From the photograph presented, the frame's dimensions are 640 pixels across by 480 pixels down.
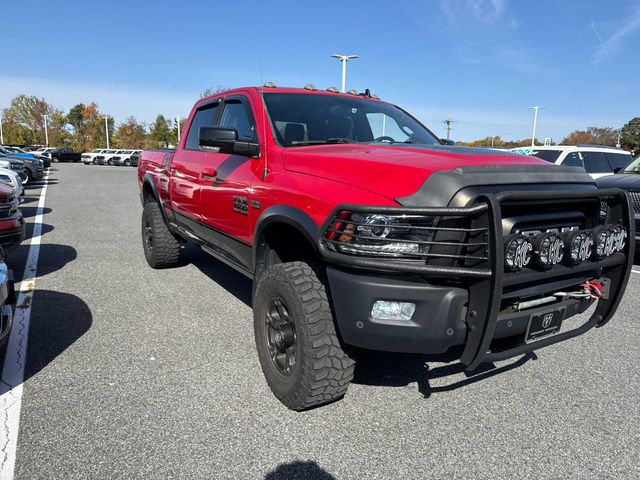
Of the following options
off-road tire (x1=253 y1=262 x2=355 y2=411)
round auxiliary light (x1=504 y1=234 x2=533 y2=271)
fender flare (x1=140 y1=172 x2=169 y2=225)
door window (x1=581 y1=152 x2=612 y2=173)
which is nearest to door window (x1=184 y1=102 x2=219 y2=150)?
fender flare (x1=140 y1=172 x2=169 y2=225)

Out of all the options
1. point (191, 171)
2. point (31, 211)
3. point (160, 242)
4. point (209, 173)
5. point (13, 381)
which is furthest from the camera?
point (31, 211)

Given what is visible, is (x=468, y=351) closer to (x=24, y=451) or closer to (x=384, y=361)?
(x=384, y=361)

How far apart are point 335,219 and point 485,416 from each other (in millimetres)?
1537

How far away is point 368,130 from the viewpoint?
3871 mm

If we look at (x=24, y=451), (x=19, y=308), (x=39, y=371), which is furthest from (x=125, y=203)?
(x=24, y=451)

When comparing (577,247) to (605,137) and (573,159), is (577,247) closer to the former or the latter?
(573,159)

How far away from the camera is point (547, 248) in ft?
7.50

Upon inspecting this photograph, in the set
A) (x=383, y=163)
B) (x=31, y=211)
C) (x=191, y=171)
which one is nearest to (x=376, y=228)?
(x=383, y=163)

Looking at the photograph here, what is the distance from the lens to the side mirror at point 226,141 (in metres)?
3.18

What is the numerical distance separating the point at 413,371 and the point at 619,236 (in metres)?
1.57

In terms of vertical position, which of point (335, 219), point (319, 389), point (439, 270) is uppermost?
point (335, 219)

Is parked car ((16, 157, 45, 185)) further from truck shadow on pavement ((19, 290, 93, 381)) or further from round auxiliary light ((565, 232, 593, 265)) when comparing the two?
round auxiliary light ((565, 232, 593, 265))

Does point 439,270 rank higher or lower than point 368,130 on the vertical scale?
lower

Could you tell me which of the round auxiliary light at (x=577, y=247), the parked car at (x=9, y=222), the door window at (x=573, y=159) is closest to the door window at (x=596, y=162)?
the door window at (x=573, y=159)
